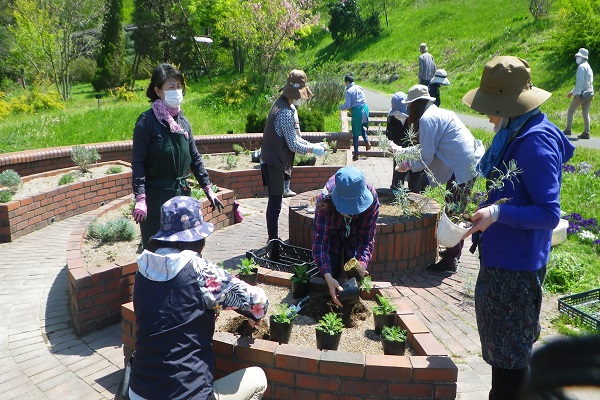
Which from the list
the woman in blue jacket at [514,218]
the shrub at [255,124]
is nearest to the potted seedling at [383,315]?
the woman in blue jacket at [514,218]

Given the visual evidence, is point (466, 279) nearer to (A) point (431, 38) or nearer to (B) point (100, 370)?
(B) point (100, 370)

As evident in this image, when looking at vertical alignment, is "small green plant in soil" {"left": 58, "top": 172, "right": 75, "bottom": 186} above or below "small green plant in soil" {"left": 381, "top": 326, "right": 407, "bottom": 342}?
above

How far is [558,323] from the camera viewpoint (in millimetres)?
4391

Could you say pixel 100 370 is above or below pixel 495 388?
below

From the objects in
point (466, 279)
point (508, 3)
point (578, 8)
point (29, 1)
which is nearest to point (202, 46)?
point (29, 1)

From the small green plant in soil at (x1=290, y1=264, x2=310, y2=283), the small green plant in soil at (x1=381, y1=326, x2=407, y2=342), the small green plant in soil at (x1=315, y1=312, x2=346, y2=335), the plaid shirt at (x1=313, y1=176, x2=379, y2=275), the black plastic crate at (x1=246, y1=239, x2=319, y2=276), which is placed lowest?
the black plastic crate at (x1=246, y1=239, x2=319, y2=276)

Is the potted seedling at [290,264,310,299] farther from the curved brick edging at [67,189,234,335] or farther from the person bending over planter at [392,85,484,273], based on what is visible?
the person bending over planter at [392,85,484,273]

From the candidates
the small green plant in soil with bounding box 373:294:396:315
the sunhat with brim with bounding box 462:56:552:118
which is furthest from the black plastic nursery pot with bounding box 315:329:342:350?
the sunhat with brim with bounding box 462:56:552:118

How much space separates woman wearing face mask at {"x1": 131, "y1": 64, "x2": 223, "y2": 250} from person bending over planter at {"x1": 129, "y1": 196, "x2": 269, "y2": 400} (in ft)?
4.32

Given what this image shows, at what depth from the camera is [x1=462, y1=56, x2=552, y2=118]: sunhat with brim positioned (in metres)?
2.71

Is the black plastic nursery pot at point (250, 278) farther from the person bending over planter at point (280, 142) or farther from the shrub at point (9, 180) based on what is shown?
the shrub at point (9, 180)

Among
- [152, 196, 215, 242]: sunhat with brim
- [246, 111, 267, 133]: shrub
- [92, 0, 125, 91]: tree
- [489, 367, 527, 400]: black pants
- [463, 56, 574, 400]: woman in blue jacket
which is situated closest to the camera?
[463, 56, 574, 400]: woman in blue jacket

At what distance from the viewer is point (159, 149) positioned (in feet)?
13.9

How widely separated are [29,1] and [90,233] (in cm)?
2140
